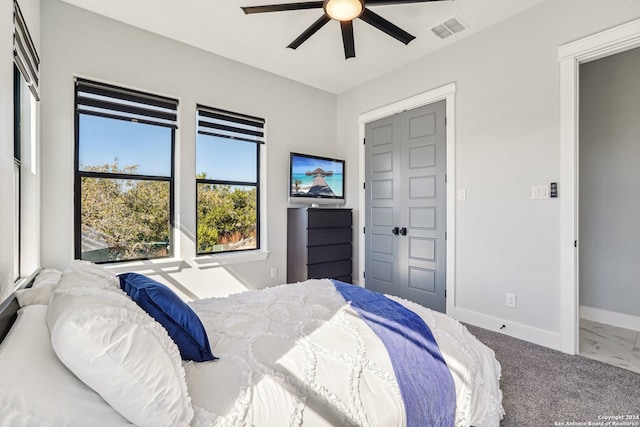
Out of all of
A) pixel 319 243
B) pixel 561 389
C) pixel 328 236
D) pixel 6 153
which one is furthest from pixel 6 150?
pixel 561 389

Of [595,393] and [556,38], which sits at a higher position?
[556,38]

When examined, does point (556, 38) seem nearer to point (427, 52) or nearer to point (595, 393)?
point (427, 52)

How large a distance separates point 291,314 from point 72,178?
2.37m

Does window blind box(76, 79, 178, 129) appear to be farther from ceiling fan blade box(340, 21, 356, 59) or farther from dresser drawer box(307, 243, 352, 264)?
dresser drawer box(307, 243, 352, 264)

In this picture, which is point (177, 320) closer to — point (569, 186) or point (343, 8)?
point (343, 8)

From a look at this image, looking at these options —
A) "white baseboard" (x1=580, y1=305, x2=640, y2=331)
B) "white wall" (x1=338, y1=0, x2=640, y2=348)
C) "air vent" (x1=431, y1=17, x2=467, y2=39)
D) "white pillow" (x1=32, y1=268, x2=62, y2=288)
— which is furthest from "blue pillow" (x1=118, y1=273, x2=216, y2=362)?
"white baseboard" (x1=580, y1=305, x2=640, y2=331)

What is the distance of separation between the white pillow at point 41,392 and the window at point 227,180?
2600 millimetres

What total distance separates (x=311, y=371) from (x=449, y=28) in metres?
3.24

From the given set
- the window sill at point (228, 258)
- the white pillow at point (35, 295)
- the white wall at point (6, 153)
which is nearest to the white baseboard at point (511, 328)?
the window sill at point (228, 258)

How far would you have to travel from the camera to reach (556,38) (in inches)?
101

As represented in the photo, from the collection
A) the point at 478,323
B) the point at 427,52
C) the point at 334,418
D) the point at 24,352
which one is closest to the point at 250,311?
the point at 334,418

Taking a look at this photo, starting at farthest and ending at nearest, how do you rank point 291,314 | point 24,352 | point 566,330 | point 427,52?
point 427,52 < point 566,330 < point 291,314 < point 24,352

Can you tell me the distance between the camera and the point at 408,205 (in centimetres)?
368

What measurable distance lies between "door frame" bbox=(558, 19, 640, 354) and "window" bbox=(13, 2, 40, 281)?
386 centimetres
